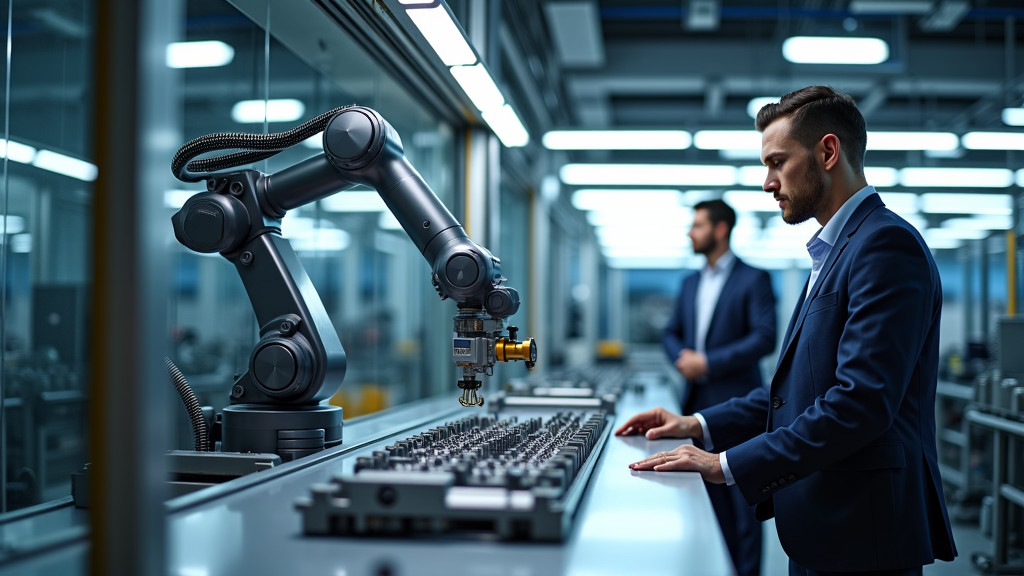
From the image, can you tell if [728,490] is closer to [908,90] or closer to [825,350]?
[825,350]

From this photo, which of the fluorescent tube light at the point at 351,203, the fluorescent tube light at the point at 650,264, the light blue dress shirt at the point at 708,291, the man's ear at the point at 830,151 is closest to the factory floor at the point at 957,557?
the light blue dress shirt at the point at 708,291

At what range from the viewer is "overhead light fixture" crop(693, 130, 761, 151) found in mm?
3838

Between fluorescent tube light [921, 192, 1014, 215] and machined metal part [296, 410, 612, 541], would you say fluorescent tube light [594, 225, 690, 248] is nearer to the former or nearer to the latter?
fluorescent tube light [921, 192, 1014, 215]

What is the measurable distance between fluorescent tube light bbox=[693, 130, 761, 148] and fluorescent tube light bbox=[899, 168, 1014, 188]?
153 cm

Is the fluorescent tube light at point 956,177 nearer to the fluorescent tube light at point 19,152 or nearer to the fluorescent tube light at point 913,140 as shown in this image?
the fluorescent tube light at point 913,140

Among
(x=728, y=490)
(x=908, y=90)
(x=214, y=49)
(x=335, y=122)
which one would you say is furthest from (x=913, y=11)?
(x=335, y=122)

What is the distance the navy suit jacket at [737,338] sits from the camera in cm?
351

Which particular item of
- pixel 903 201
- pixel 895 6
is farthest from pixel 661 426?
pixel 903 201

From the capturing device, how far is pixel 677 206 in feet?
21.7

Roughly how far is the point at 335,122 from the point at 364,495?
80cm

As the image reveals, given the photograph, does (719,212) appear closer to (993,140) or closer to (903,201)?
(993,140)

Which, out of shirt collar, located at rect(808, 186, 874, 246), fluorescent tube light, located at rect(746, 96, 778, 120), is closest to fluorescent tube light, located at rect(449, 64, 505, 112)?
fluorescent tube light, located at rect(746, 96, 778, 120)

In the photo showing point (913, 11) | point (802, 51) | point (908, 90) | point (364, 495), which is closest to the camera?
point (364, 495)

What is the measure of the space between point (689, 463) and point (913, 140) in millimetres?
3268
